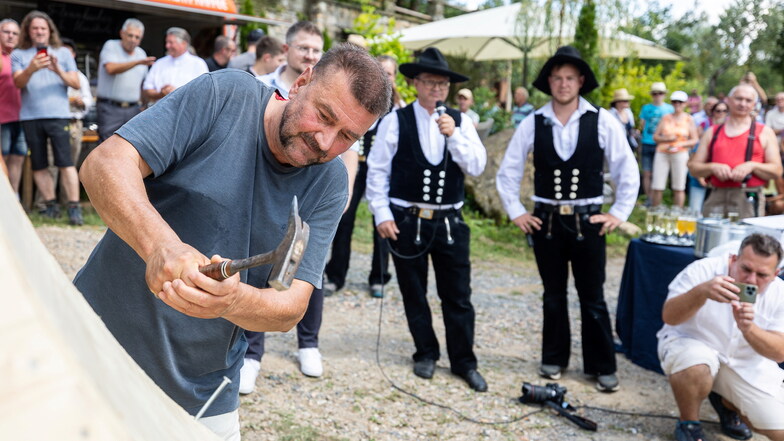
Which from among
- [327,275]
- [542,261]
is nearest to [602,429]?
[542,261]

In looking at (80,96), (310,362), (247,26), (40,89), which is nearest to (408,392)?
(310,362)

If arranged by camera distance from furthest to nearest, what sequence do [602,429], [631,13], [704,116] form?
[631,13] < [704,116] < [602,429]

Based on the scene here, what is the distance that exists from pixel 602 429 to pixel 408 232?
→ 5.24ft

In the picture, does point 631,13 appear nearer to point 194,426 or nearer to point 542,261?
point 542,261

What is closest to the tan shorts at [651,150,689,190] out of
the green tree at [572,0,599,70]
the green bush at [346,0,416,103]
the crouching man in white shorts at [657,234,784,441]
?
the green tree at [572,0,599,70]

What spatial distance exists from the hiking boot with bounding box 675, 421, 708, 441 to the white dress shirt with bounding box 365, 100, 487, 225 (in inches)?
69.6

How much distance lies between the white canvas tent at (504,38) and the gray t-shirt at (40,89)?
6779 millimetres

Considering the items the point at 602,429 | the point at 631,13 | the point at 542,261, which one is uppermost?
the point at 631,13

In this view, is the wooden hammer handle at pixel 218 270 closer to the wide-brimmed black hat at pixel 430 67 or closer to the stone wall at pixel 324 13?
the wide-brimmed black hat at pixel 430 67

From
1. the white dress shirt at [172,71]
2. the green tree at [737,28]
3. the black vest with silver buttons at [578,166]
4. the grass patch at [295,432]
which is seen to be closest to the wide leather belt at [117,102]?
the white dress shirt at [172,71]

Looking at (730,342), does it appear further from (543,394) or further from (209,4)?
(209,4)

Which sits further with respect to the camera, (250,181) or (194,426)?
(250,181)

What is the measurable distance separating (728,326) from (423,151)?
6.46ft

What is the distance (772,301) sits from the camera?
3869mm
